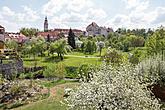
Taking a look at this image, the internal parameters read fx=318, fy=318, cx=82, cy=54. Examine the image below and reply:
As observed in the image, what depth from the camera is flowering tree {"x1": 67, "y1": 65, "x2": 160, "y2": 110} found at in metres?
13.2

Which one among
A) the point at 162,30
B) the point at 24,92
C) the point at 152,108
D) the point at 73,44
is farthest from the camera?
the point at 73,44

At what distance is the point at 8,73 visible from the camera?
50188mm

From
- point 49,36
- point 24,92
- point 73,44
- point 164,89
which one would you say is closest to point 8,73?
point 24,92

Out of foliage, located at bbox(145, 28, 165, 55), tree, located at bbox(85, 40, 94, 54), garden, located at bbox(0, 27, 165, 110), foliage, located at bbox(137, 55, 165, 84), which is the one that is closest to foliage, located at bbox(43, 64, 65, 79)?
garden, located at bbox(0, 27, 165, 110)

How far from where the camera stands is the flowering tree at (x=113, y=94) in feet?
43.3

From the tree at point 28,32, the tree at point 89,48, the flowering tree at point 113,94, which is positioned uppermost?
the tree at point 28,32

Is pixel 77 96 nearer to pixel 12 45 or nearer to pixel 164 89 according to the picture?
pixel 164 89

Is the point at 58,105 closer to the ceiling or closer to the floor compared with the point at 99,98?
closer to the floor

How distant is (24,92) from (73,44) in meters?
61.0

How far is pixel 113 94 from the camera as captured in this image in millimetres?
13273

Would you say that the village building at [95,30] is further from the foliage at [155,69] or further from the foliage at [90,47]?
the foliage at [155,69]

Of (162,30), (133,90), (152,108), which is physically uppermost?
(162,30)

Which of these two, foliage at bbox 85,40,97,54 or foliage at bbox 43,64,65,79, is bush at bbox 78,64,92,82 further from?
foliage at bbox 85,40,97,54

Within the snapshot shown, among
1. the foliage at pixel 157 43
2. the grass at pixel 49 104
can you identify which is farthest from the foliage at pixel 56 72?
the foliage at pixel 157 43
